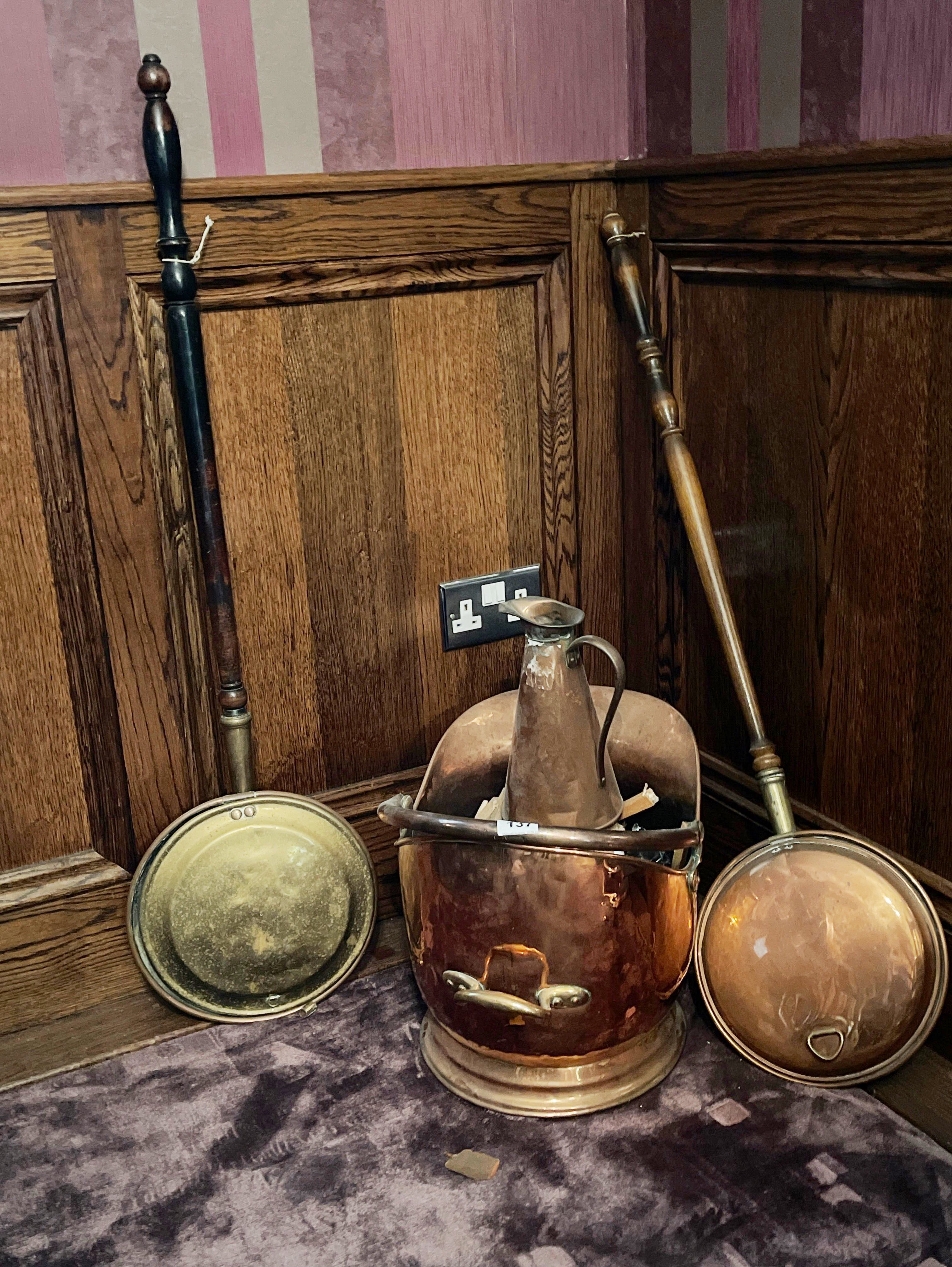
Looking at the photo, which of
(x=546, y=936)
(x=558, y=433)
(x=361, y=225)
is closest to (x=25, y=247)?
(x=361, y=225)

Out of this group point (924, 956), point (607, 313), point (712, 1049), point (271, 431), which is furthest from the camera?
point (607, 313)

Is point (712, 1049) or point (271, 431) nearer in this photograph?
point (712, 1049)

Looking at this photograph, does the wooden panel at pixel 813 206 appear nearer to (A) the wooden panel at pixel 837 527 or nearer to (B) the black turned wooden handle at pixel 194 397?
(A) the wooden panel at pixel 837 527

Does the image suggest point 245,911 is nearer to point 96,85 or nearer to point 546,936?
point 546,936

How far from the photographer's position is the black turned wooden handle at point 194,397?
55.1 inches

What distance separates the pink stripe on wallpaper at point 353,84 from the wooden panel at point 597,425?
0.29 metres

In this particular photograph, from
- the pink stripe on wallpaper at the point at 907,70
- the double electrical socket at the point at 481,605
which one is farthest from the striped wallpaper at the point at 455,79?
the double electrical socket at the point at 481,605

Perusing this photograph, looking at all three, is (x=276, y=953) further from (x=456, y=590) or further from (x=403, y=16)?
(x=403, y=16)

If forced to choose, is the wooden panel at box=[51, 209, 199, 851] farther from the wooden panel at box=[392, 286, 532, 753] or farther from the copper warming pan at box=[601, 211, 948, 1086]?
the copper warming pan at box=[601, 211, 948, 1086]

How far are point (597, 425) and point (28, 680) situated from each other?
857mm

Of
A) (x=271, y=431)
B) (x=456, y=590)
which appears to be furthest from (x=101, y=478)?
(x=456, y=590)

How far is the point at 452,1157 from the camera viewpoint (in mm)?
1337

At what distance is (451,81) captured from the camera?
1614 millimetres

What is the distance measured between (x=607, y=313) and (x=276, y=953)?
987 millimetres
